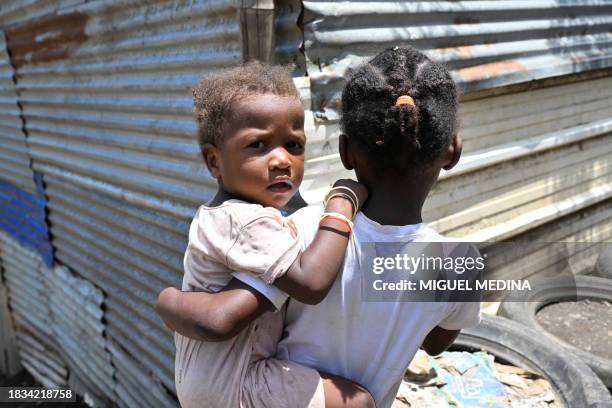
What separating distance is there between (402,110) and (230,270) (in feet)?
1.93

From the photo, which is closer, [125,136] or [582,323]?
[125,136]

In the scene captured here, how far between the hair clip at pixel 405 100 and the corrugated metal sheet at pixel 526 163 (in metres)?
1.38

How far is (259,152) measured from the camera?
1.42 meters

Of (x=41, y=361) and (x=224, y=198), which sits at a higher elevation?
(x=224, y=198)

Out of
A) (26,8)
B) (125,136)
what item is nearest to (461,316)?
(125,136)

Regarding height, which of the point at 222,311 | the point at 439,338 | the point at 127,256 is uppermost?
the point at 222,311

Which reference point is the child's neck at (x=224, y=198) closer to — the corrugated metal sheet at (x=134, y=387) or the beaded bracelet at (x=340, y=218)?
the beaded bracelet at (x=340, y=218)

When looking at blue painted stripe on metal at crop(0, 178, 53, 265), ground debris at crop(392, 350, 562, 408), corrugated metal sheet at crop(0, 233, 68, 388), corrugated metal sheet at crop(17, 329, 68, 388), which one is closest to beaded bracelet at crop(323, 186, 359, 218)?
ground debris at crop(392, 350, 562, 408)

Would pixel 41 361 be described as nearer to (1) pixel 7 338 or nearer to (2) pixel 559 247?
(1) pixel 7 338

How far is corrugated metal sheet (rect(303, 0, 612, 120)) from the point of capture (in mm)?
2371

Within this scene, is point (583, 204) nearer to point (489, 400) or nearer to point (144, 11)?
point (489, 400)

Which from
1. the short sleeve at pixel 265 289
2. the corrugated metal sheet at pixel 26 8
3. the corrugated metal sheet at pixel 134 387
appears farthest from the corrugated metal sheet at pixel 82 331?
the short sleeve at pixel 265 289

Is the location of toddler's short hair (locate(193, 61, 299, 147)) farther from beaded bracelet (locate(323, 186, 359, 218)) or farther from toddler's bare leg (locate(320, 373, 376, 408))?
toddler's bare leg (locate(320, 373, 376, 408))

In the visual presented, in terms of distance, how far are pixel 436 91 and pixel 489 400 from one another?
202 centimetres
